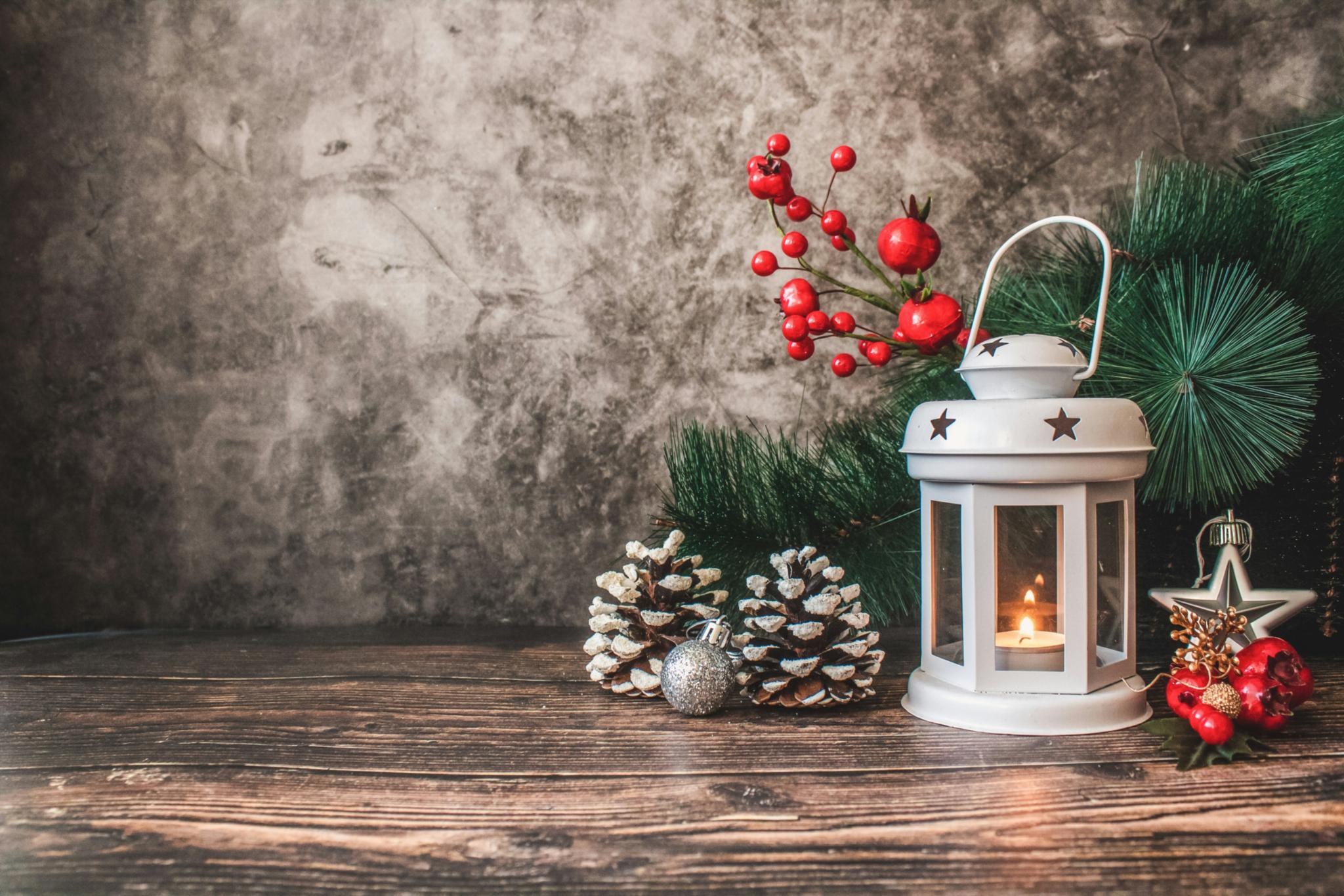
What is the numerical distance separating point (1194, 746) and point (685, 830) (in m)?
0.41

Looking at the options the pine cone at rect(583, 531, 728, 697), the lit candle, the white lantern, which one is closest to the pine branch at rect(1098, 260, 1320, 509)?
the white lantern

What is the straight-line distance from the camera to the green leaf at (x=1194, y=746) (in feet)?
2.15

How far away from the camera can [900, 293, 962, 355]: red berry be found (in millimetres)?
846

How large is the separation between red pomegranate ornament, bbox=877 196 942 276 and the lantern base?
39cm

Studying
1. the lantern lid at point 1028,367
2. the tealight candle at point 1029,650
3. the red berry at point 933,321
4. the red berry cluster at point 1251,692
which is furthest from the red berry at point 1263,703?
the red berry at point 933,321

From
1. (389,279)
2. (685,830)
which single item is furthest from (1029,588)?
(389,279)

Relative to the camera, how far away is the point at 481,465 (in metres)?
1.22

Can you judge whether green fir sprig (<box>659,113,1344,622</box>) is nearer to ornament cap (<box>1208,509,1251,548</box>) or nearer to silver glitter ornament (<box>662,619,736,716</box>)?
ornament cap (<box>1208,509,1251,548</box>)

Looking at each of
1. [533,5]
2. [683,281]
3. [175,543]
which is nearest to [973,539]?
[683,281]

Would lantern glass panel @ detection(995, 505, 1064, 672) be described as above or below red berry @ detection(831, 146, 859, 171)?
below

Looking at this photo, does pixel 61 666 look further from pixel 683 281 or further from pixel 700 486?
pixel 683 281

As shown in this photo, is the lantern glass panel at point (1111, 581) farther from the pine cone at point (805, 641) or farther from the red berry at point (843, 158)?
the red berry at point (843, 158)

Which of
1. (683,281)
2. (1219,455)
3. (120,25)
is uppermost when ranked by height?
(120,25)

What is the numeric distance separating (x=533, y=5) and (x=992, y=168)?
25.5 inches
